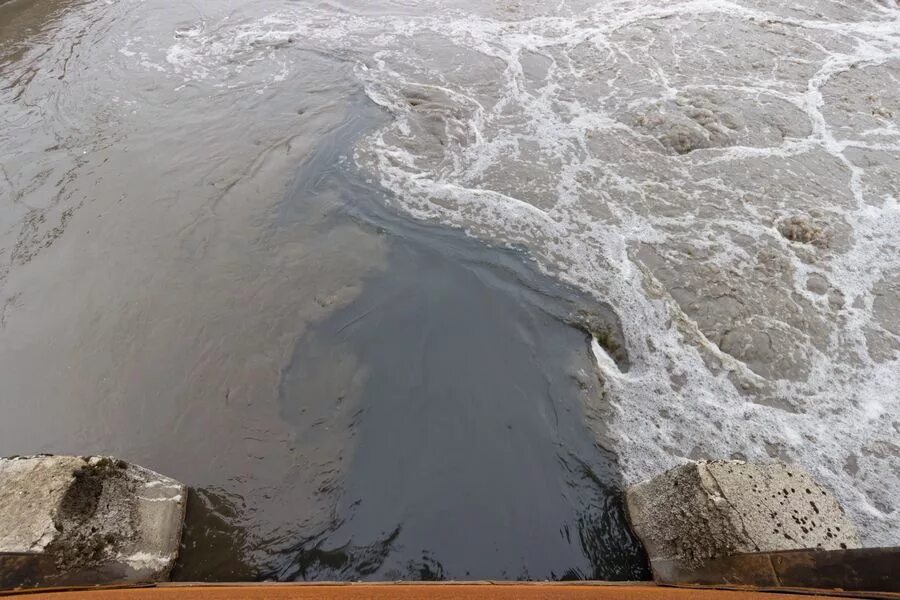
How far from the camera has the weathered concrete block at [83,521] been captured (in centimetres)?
246

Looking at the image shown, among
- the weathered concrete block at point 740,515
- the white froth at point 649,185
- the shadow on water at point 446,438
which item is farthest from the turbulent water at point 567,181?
the weathered concrete block at point 740,515

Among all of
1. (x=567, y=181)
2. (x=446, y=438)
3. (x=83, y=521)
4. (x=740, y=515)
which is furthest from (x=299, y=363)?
(x=567, y=181)

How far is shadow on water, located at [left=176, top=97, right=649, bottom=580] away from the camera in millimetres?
3350

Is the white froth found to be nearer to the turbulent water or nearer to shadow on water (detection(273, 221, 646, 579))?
the turbulent water

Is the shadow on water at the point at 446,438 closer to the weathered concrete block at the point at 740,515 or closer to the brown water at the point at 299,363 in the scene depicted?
the brown water at the point at 299,363

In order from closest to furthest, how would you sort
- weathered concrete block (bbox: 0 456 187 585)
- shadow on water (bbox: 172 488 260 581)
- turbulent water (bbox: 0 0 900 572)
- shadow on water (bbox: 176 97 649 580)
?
weathered concrete block (bbox: 0 456 187 585) < shadow on water (bbox: 172 488 260 581) < shadow on water (bbox: 176 97 649 580) < turbulent water (bbox: 0 0 900 572)

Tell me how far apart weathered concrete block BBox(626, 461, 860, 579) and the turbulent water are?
78 centimetres

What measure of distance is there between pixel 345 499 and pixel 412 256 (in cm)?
278

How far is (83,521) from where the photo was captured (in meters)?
2.69

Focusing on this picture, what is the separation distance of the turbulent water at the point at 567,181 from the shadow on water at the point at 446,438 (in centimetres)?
31

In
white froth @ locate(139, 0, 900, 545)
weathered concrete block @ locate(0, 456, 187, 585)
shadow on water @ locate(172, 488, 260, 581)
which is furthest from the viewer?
white froth @ locate(139, 0, 900, 545)

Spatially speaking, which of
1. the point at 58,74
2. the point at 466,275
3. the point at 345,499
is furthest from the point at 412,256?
the point at 58,74

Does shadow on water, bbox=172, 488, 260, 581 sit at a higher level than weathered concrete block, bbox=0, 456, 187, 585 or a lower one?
lower

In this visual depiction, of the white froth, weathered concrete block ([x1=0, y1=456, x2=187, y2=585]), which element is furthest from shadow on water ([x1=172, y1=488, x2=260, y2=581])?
the white froth
